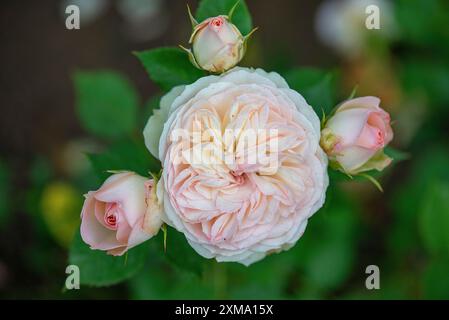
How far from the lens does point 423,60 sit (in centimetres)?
188

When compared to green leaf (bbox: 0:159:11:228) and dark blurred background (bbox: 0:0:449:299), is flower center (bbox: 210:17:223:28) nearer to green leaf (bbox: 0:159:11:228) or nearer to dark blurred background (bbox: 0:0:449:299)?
dark blurred background (bbox: 0:0:449:299)

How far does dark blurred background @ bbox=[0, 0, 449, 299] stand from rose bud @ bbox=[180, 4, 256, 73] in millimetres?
634

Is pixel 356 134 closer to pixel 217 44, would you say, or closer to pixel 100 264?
pixel 217 44

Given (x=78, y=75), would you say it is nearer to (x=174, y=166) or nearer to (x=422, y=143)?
(x=174, y=166)

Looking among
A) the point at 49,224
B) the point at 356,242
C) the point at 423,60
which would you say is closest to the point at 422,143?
the point at 423,60

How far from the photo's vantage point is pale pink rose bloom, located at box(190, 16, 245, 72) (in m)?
0.91

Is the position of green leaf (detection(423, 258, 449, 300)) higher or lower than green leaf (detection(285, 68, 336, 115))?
lower

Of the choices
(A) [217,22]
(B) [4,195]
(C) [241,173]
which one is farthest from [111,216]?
(B) [4,195]

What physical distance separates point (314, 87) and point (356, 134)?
0.23m

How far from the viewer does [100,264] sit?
1.11 metres

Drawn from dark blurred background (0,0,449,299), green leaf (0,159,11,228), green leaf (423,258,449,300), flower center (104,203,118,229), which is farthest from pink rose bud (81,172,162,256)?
green leaf (0,159,11,228)

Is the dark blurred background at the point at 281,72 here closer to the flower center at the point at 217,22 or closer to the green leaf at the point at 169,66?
the green leaf at the point at 169,66
